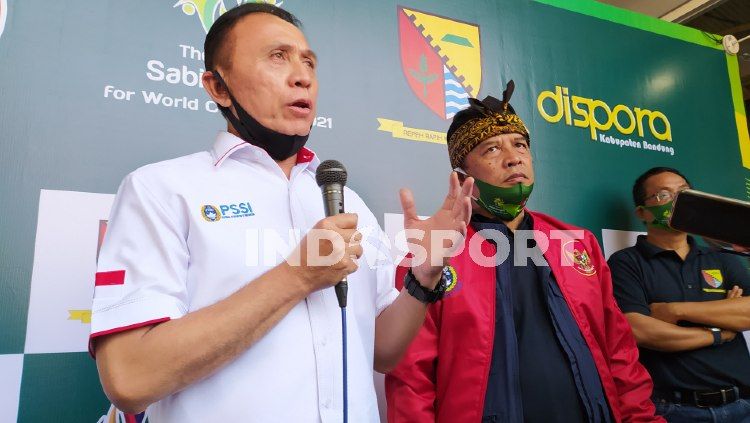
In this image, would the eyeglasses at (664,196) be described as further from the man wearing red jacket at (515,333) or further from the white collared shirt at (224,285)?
the white collared shirt at (224,285)

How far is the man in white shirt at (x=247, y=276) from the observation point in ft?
2.77

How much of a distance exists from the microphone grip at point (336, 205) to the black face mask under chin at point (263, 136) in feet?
0.73

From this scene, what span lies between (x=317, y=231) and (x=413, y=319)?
0.41 metres

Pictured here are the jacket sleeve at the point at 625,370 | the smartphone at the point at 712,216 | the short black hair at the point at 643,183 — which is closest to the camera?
the smartphone at the point at 712,216

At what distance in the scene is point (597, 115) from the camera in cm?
281

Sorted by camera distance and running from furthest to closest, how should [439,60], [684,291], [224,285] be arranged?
[439,60] → [684,291] → [224,285]

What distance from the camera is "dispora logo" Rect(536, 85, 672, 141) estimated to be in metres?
2.68

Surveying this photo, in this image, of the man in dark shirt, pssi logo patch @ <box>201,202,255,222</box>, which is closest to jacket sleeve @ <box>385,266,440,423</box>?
pssi logo patch @ <box>201,202,255,222</box>

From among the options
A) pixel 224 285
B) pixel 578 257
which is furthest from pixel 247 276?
pixel 578 257

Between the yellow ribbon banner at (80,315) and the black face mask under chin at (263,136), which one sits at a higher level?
the black face mask under chin at (263,136)

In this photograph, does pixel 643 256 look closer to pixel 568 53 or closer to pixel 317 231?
pixel 568 53

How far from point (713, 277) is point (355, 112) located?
1737mm

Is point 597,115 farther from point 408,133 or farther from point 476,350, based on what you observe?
point 476,350

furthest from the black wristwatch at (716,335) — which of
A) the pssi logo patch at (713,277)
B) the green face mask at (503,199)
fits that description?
the green face mask at (503,199)
